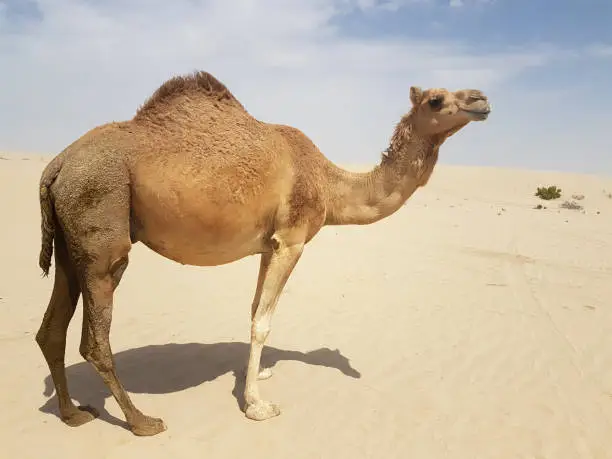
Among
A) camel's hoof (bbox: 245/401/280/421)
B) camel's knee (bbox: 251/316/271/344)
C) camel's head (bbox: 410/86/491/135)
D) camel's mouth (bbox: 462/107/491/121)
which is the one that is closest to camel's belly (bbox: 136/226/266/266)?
camel's knee (bbox: 251/316/271/344)

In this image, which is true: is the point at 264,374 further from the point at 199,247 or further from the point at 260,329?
the point at 199,247

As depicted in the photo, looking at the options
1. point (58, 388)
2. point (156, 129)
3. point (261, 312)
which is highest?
point (156, 129)

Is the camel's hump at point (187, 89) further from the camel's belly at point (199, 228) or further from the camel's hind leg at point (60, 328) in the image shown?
the camel's hind leg at point (60, 328)

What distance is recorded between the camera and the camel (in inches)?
141

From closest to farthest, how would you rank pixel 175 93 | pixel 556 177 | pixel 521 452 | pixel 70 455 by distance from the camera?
pixel 70 455
pixel 521 452
pixel 175 93
pixel 556 177

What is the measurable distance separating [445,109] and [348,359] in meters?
3.03

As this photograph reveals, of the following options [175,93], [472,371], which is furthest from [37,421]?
[472,371]

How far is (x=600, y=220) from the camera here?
1980 cm

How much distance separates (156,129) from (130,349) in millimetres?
3161

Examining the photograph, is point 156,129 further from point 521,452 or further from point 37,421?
point 521,452

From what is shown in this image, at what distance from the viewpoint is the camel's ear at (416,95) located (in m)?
4.57

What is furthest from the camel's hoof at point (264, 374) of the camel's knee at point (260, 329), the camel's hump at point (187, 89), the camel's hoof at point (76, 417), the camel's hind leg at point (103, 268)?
the camel's hump at point (187, 89)

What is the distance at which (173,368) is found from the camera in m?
5.30

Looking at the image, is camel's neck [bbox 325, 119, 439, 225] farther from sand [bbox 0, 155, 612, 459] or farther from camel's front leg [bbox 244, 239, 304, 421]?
sand [bbox 0, 155, 612, 459]
